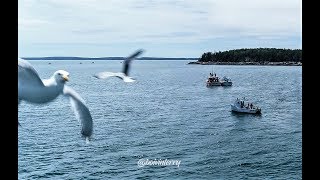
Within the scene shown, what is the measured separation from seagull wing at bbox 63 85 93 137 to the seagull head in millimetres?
74

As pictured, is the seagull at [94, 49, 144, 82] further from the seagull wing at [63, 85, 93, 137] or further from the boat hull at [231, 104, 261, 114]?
the boat hull at [231, 104, 261, 114]

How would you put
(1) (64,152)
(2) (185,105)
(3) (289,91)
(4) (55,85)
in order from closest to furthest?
(4) (55,85)
(1) (64,152)
(2) (185,105)
(3) (289,91)

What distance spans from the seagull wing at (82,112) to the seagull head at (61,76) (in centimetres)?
7

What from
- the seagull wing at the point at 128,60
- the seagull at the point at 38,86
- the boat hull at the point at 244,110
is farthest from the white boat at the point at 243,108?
the seagull at the point at 38,86

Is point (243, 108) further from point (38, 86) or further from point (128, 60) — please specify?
point (38, 86)

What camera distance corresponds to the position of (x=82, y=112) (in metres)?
1.29

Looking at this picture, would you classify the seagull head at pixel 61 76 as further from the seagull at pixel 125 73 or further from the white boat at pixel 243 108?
the white boat at pixel 243 108

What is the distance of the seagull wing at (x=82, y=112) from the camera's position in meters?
1.24

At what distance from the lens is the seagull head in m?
1.14

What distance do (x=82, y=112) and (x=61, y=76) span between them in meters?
0.17
